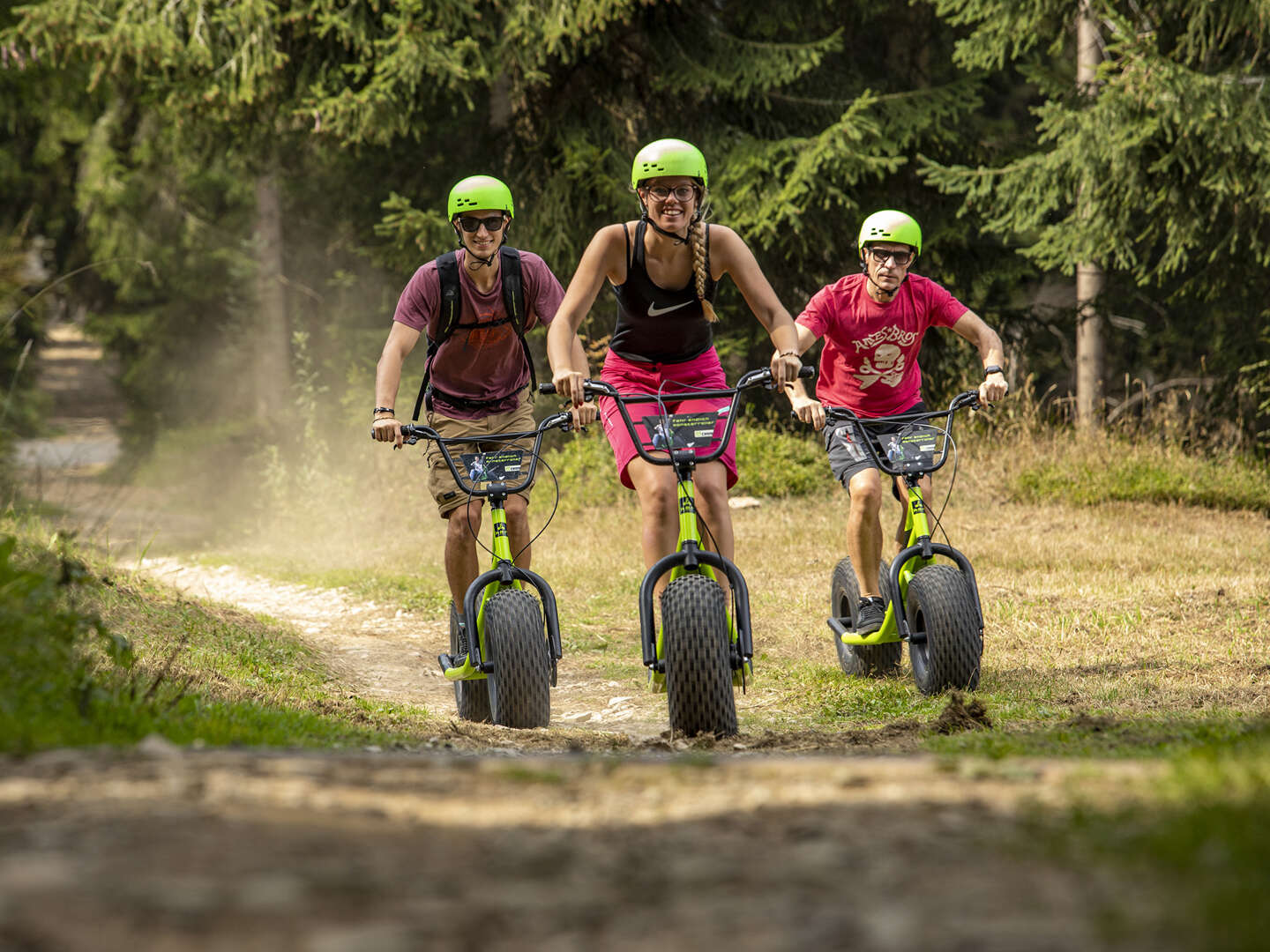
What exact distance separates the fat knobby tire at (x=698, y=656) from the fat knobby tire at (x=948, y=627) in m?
1.41

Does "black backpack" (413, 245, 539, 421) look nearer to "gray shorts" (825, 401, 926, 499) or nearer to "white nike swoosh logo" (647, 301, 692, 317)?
"white nike swoosh logo" (647, 301, 692, 317)

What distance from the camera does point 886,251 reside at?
23.5 ft

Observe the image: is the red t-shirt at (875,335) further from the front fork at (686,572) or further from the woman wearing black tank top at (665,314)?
the front fork at (686,572)

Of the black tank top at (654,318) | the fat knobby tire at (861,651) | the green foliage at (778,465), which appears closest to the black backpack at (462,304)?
the black tank top at (654,318)

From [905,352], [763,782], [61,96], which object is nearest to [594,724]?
[905,352]

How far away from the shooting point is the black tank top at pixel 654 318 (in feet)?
20.1

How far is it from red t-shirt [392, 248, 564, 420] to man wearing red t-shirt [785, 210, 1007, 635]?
55.7 inches

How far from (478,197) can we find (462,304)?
1.76 feet

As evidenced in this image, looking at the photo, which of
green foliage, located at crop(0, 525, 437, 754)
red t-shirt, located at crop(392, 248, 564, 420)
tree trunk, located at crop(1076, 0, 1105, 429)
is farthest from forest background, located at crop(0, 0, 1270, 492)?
red t-shirt, located at crop(392, 248, 564, 420)

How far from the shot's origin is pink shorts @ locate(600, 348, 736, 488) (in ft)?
19.8

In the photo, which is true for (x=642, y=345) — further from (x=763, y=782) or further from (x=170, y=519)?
(x=170, y=519)

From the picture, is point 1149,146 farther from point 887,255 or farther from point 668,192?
point 668,192

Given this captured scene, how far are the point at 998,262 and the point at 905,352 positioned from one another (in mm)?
A: 9663

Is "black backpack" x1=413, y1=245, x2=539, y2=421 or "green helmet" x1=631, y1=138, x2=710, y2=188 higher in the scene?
"green helmet" x1=631, y1=138, x2=710, y2=188
